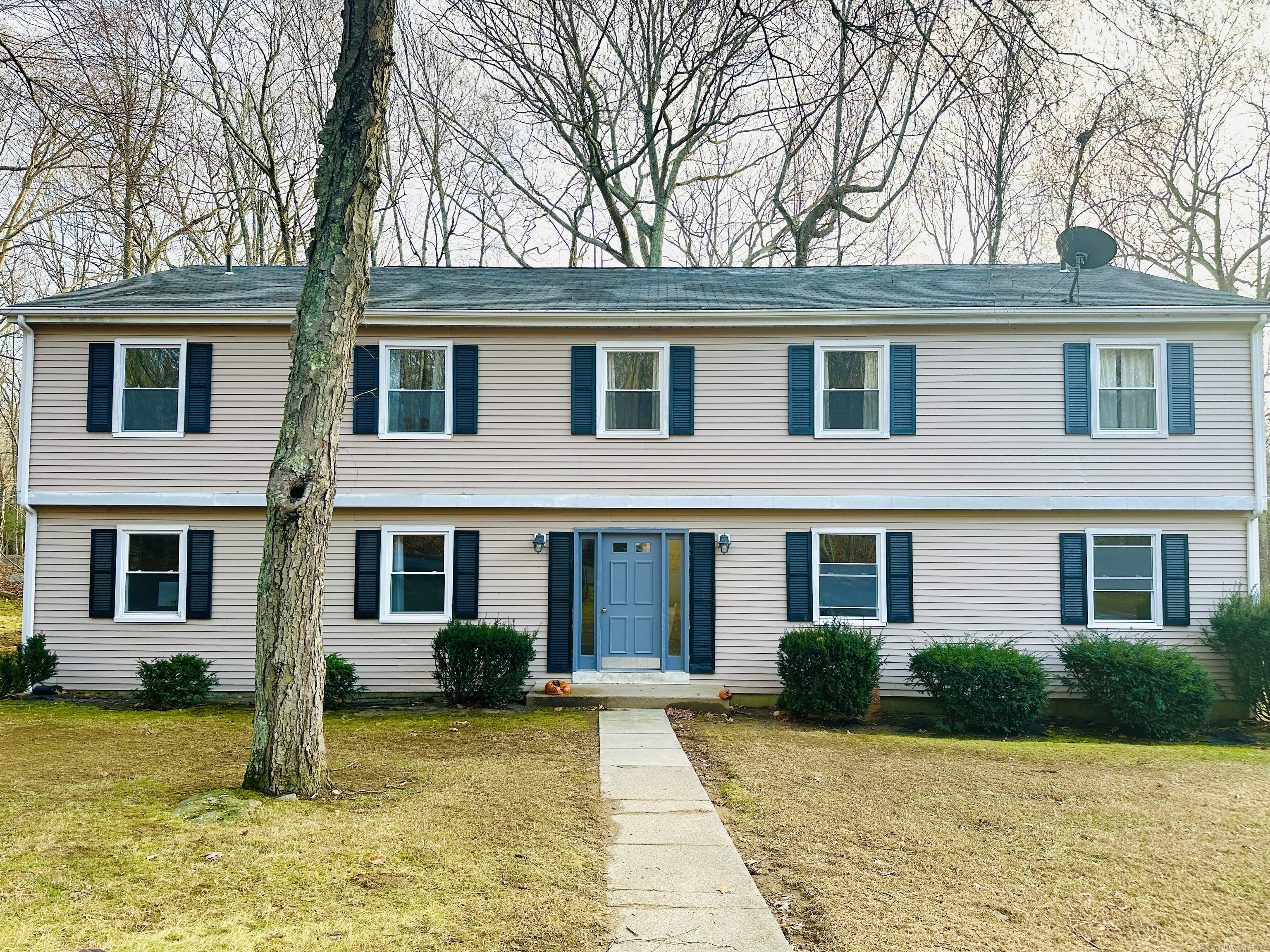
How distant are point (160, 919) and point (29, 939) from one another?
59 cm

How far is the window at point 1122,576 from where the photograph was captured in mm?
12484

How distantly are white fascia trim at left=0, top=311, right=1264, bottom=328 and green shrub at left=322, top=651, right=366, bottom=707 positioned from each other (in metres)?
4.98

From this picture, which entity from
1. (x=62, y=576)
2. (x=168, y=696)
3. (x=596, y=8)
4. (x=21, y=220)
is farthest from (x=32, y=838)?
(x=21, y=220)

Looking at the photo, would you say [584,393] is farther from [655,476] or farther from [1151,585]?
[1151,585]

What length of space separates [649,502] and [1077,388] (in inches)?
258

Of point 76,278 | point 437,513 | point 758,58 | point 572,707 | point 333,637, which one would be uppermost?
point 76,278

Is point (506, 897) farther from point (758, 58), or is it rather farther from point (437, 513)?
point (437, 513)

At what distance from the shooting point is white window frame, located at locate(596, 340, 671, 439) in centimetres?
1289

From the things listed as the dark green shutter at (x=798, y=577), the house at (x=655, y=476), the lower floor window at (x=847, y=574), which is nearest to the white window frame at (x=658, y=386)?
the house at (x=655, y=476)

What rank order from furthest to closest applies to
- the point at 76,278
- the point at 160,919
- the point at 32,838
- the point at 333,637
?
the point at 76,278, the point at 333,637, the point at 32,838, the point at 160,919

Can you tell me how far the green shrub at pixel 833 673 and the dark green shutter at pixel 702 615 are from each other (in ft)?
4.64

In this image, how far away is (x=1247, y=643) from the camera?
1177 centimetres

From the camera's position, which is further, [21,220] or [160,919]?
[21,220]

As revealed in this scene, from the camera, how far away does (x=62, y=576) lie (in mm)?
12727
